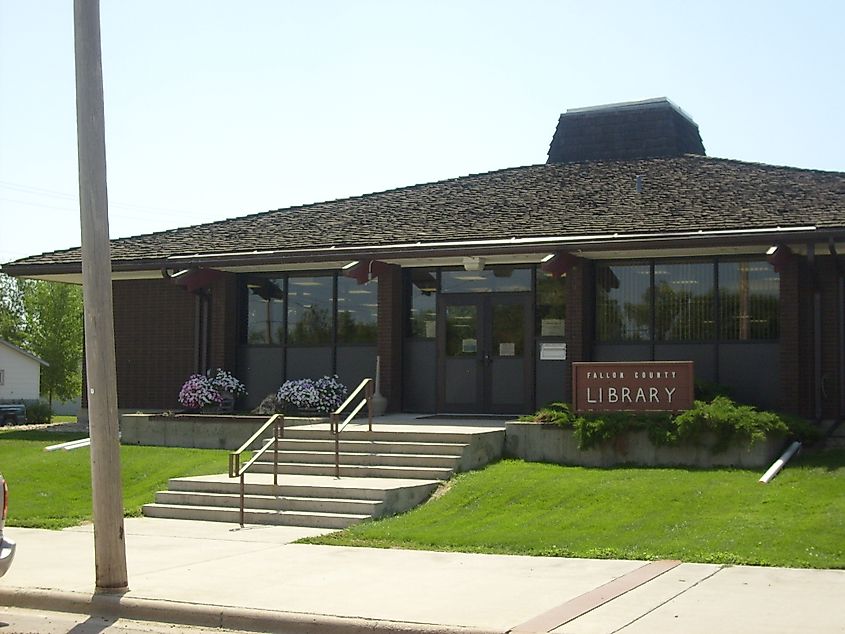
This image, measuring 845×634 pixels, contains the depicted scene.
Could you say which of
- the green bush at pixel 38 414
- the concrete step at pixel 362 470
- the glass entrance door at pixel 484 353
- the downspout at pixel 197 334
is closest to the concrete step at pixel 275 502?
the concrete step at pixel 362 470

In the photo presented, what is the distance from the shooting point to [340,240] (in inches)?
928

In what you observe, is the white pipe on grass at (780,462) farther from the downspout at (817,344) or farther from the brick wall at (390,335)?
the brick wall at (390,335)

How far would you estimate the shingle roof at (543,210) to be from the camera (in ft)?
69.6

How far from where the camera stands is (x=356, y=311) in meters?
24.1

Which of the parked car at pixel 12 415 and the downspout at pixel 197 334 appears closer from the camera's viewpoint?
the downspout at pixel 197 334

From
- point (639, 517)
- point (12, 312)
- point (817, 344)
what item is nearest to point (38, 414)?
point (12, 312)

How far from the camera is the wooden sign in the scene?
17.8 meters

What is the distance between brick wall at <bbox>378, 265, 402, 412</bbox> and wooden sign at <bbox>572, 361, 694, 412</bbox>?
537 cm

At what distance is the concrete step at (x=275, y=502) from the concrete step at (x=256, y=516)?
3.6 inches

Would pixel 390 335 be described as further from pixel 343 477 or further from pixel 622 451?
pixel 622 451

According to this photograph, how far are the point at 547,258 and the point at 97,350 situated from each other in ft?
37.1

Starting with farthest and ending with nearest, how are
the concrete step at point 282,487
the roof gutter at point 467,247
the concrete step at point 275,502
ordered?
the roof gutter at point 467,247
the concrete step at point 282,487
the concrete step at point 275,502

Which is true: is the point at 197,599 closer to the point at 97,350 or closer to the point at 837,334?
the point at 97,350

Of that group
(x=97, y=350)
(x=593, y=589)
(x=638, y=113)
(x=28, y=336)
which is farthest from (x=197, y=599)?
(x=28, y=336)
